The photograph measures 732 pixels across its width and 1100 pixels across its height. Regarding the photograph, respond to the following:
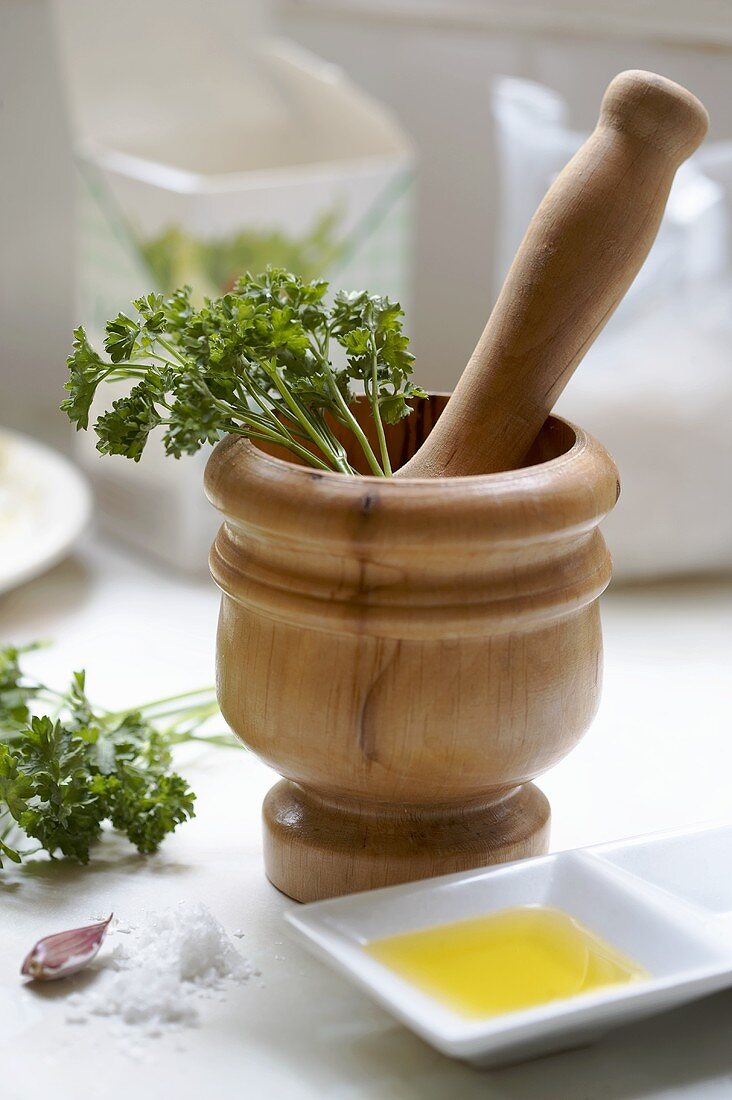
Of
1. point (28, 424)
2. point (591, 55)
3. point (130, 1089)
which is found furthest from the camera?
point (28, 424)

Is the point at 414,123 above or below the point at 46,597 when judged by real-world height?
above

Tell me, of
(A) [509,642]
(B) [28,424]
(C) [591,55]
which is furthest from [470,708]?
(B) [28,424]

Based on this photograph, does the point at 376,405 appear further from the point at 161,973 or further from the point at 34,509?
the point at 34,509

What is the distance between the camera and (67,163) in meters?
1.58

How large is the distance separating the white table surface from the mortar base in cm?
3

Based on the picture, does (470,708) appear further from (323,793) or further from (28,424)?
(28,424)

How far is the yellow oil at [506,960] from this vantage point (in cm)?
52

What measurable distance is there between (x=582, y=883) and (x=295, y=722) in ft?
0.43

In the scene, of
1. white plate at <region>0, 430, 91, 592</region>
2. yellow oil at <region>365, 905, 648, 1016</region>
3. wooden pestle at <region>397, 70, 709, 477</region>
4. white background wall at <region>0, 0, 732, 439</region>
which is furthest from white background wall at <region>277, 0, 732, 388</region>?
yellow oil at <region>365, 905, 648, 1016</region>

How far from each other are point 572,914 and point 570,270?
0.27 m

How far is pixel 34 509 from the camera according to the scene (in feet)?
3.77

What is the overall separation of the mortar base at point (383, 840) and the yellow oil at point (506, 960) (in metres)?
0.06

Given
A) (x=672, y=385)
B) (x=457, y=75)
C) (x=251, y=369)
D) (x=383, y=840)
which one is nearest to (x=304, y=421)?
(x=251, y=369)

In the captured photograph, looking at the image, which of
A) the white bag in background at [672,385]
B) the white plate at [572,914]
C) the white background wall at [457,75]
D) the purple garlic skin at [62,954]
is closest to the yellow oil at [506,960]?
the white plate at [572,914]
